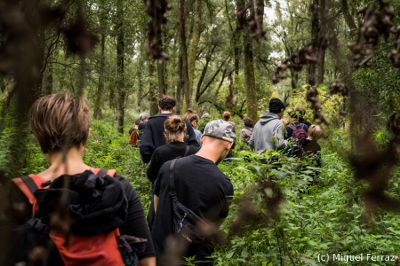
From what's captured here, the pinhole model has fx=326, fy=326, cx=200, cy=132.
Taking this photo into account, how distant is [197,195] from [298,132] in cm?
397

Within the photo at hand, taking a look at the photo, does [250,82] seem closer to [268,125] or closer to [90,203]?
[268,125]

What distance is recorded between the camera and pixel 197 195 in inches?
102

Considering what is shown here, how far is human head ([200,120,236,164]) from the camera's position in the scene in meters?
2.77

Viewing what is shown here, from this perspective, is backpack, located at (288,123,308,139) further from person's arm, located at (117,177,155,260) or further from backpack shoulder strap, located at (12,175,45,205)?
backpack shoulder strap, located at (12,175,45,205)

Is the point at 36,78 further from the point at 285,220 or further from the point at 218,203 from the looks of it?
the point at 285,220

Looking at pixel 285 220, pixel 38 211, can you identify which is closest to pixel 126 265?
pixel 38 211

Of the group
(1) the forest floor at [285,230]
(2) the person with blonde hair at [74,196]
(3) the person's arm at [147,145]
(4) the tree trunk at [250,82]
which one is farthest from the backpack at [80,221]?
(4) the tree trunk at [250,82]

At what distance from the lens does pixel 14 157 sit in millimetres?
697

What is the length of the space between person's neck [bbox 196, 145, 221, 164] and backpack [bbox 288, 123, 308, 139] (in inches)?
139

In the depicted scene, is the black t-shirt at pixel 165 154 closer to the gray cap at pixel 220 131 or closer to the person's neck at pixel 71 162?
the gray cap at pixel 220 131

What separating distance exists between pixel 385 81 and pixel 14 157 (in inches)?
290

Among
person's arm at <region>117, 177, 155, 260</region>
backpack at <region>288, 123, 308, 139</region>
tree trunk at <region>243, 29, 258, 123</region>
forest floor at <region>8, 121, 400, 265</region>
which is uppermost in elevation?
tree trunk at <region>243, 29, 258, 123</region>

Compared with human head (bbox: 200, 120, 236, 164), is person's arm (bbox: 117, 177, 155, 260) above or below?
below

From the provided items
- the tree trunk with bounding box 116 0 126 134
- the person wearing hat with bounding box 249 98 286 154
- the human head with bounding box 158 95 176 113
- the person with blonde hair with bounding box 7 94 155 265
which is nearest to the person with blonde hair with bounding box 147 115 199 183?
the human head with bounding box 158 95 176 113
